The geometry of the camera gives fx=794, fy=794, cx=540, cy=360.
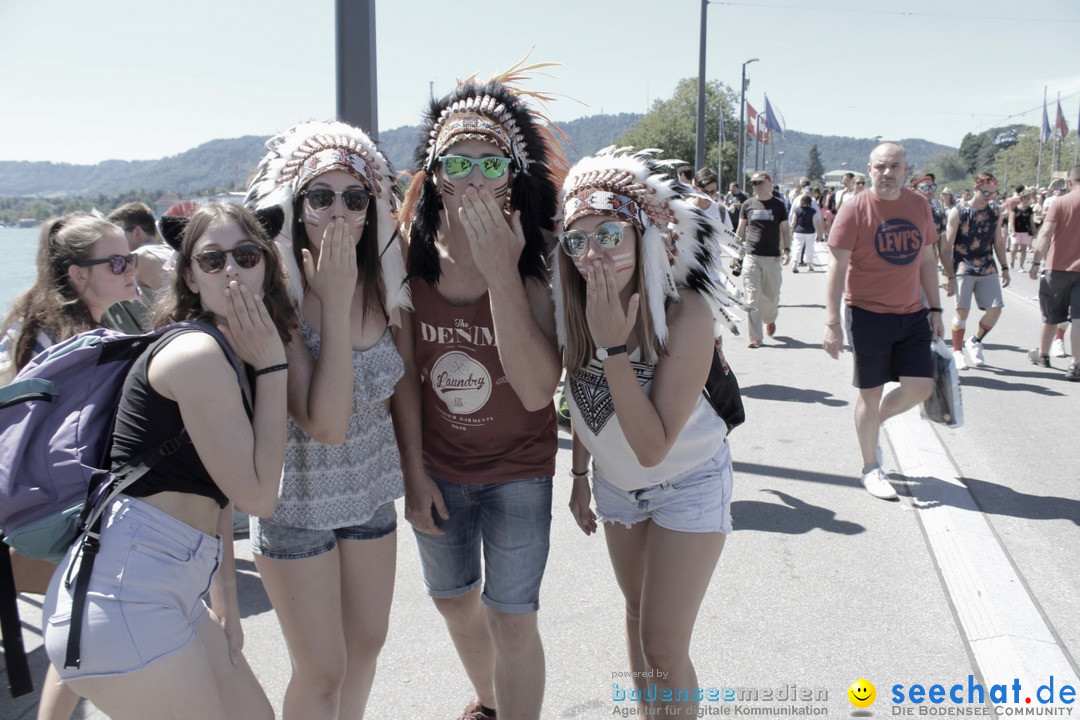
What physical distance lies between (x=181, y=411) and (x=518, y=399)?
103cm

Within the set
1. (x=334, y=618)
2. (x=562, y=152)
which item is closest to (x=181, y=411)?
(x=334, y=618)

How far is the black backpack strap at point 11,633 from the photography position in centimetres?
229

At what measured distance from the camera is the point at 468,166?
7.71ft

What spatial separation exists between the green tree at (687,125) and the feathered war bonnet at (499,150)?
66582mm

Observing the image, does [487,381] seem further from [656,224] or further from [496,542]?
[656,224]

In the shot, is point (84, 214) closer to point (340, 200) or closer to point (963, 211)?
point (340, 200)

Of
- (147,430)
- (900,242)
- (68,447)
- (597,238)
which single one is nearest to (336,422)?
(147,430)

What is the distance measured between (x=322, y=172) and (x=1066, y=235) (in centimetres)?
812

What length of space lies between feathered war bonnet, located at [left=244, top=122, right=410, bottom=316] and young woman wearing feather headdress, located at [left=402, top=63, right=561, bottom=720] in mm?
110

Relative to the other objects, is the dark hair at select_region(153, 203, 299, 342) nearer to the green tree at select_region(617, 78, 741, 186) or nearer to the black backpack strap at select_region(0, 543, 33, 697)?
the black backpack strap at select_region(0, 543, 33, 697)

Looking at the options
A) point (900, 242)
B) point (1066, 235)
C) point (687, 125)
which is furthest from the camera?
point (687, 125)

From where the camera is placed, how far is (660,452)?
2.27 m

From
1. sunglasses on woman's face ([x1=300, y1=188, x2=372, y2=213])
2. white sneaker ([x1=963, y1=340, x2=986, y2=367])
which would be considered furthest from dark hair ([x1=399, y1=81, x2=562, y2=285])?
white sneaker ([x1=963, y1=340, x2=986, y2=367])

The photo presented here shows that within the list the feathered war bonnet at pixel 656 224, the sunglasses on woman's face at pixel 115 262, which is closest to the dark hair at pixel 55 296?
the sunglasses on woman's face at pixel 115 262
